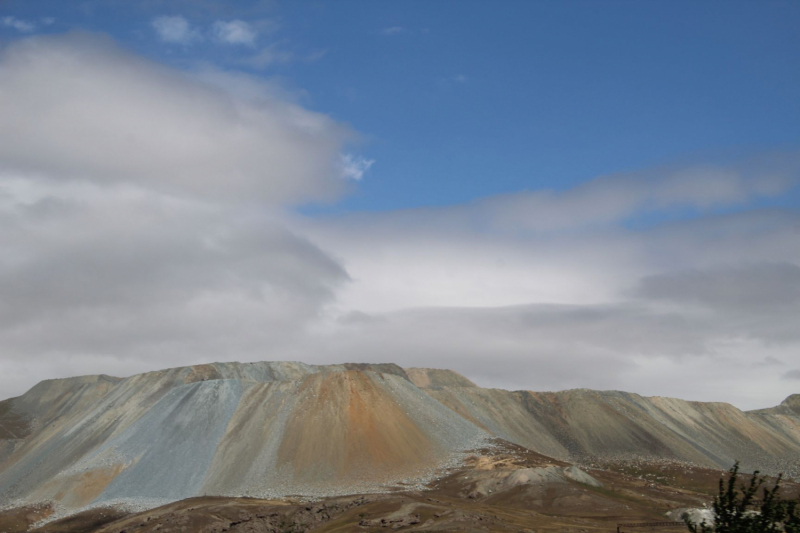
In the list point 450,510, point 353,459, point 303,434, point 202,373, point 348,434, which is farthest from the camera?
point 202,373

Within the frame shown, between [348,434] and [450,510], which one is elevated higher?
[348,434]

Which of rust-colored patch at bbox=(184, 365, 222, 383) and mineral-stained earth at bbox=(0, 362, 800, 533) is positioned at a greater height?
rust-colored patch at bbox=(184, 365, 222, 383)

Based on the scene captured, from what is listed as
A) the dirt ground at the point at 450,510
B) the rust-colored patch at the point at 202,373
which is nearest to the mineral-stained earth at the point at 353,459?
the dirt ground at the point at 450,510

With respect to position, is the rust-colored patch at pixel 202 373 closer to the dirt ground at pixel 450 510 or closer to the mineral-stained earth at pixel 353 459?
the mineral-stained earth at pixel 353 459

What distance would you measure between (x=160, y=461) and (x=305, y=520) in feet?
132

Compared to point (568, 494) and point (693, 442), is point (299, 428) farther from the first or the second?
point (693, 442)

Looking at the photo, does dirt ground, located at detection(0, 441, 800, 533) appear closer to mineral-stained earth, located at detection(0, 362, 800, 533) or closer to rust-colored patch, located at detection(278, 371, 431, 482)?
mineral-stained earth, located at detection(0, 362, 800, 533)

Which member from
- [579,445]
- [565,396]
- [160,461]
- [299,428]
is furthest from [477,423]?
[160,461]

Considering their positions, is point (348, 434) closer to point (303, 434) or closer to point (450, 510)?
point (303, 434)

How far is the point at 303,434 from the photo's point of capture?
106812mm

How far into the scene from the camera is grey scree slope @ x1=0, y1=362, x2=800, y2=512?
9700 centimetres

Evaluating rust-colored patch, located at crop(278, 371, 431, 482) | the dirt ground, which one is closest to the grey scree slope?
rust-colored patch, located at crop(278, 371, 431, 482)

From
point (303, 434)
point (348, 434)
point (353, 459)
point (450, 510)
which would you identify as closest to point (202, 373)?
point (303, 434)

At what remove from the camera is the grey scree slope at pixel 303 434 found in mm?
97000
